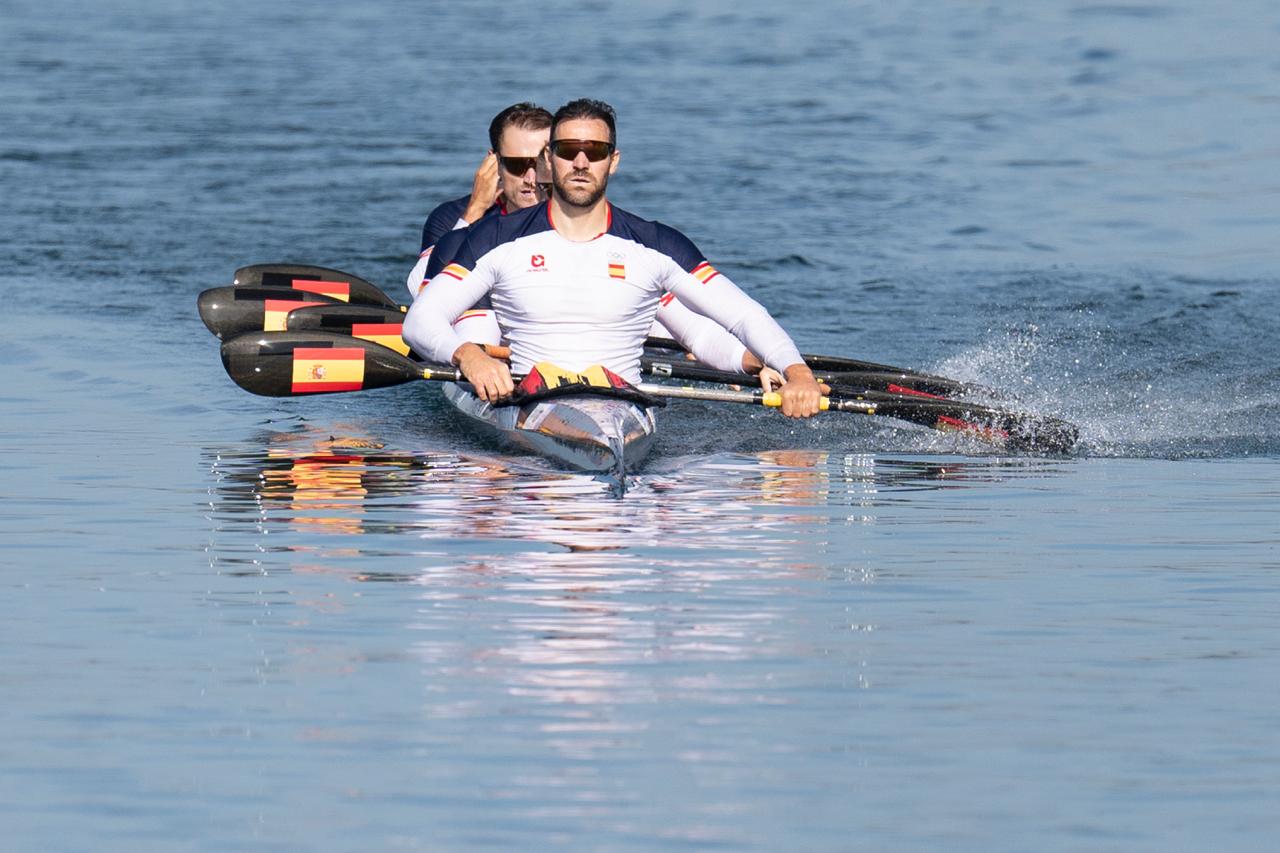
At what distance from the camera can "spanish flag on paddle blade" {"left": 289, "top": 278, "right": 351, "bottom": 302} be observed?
48.6 ft

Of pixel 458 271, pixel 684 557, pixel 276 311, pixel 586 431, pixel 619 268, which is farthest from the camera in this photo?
pixel 276 311

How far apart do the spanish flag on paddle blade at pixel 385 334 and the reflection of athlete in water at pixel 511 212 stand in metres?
0.26

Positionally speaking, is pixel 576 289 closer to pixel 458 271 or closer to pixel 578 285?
pixel 578 285

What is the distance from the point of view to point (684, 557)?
839 cm

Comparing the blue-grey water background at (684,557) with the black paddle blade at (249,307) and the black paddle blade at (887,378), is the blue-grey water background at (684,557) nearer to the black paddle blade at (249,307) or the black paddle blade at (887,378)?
the black paddle blade at (887,378)

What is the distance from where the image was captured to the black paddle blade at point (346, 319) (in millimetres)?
13367

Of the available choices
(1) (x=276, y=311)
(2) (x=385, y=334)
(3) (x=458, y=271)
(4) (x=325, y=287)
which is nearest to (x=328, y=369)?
(3) (x=458, y=271)

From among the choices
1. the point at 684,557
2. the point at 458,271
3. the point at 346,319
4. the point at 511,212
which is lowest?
the point at 684,557

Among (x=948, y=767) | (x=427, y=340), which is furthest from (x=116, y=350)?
(x=948, y=767)

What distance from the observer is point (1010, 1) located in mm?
40781

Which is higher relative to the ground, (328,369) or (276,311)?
(276,311)

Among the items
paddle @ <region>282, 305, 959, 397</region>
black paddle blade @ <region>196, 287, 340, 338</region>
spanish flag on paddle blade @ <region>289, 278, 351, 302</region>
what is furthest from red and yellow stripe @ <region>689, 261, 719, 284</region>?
spanish flag on paddle blade @ <region>289, 278, 351, 302</region>

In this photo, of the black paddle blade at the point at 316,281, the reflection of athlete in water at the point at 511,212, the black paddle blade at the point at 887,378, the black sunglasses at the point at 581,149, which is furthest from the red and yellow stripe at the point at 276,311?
the black sunglasses at the point at 581,149

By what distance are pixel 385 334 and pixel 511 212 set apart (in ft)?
5.15
